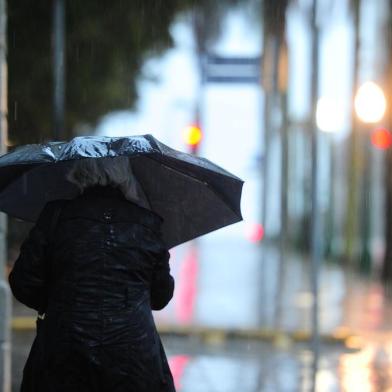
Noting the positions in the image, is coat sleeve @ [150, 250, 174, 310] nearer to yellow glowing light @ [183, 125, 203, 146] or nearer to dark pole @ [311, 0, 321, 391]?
dark pole @ [311, 0, 321, 391]

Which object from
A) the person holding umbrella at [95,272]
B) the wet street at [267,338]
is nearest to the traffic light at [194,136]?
the wet street at [267,338]

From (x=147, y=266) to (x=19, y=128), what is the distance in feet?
35.6

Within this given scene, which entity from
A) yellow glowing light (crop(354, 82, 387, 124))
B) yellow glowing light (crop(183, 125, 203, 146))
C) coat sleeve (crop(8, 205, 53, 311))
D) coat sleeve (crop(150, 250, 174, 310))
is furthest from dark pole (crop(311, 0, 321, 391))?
yellow glowing light (crop(183, 125, 203, 146))

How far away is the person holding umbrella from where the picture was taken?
3.46 metres

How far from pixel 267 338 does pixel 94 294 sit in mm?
6959

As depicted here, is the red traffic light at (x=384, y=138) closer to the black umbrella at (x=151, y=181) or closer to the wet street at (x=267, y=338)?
the wet street at (x=267, y=338)

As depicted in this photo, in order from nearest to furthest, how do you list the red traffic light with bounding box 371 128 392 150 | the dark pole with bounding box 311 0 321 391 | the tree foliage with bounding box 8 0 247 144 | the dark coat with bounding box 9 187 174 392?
1. the dark coat with bounding box 9 187 174 392
2. the dark pole with bounding box 311 0 321 391
3. the tree foliage with bounding box 8 0 247 144
4. the red traffic light with bounding box 371 128 392 150

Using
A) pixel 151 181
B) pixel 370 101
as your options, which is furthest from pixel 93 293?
pixel 370 101

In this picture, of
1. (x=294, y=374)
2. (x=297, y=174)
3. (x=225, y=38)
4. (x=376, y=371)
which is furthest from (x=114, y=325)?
(x=297, y=174)

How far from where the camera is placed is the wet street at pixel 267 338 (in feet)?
26.5

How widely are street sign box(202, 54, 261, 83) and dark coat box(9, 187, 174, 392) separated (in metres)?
7.27

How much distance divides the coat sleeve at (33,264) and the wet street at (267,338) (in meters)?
3.71

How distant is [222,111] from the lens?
29.1 m

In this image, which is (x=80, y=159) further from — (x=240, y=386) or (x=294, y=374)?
(x=294, y=374)
